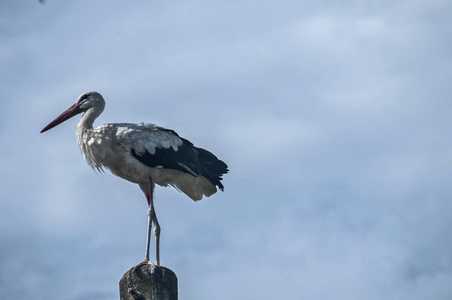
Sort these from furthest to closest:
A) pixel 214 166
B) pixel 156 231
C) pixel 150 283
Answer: pixel 214 166
pixel 156 231
pixel 150 283

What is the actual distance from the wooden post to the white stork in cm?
241

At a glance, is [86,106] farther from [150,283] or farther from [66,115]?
[150,283]

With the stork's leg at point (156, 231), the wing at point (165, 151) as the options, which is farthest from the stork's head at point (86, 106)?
the stork's leg at point (156, 231)

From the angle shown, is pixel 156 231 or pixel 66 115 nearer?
pixel 156 231

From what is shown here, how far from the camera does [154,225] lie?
39.7ft

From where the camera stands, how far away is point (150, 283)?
9305 millimetres

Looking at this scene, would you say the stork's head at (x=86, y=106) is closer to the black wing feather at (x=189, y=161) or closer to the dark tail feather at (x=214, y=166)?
the black wing feather at (x=189, y=161)

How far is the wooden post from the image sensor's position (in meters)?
9.23

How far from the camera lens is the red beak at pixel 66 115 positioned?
1353cm

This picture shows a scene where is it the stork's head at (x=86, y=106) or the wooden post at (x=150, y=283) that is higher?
the stork's head at (x=86, y=106)

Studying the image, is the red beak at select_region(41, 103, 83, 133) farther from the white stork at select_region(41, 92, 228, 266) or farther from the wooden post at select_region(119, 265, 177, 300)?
the wooden post at select_region(119, 265, 177, 300)

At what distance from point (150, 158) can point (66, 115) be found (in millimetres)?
2068

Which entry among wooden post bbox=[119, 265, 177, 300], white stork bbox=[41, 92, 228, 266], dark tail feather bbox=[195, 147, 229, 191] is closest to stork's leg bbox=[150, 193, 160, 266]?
white stork bbox=[41, 92, 228, 266]

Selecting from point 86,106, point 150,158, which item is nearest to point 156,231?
point 150,158
